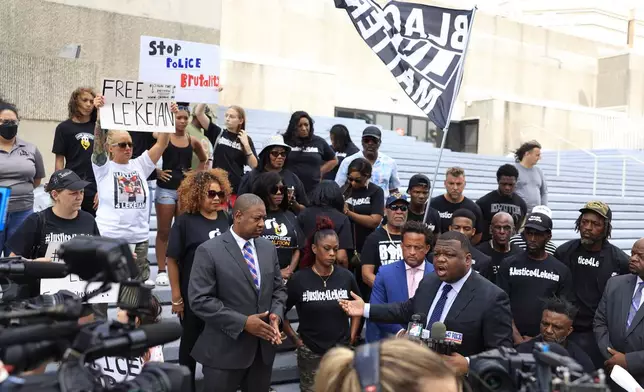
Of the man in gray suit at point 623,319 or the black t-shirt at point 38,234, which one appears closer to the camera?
the black t-shirt at point 38,234

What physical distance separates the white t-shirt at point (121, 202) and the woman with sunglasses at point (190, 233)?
488 mm

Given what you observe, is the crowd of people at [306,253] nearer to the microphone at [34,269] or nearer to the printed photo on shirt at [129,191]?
the printed photo on shirt at [129,191]

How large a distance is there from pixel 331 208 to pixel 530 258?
70.0 inches

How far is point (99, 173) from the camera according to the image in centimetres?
539

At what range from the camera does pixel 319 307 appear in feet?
17.6

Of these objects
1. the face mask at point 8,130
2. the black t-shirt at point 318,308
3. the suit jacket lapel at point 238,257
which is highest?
the face mask at point 8,130

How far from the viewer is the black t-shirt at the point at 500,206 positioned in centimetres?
714

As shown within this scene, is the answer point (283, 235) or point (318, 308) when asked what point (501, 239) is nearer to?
point (318, 308)

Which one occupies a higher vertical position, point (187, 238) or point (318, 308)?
point (187, 238)

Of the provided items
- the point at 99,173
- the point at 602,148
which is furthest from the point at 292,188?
the point at 602,148

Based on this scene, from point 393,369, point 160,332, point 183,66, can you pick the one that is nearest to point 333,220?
point 183,66

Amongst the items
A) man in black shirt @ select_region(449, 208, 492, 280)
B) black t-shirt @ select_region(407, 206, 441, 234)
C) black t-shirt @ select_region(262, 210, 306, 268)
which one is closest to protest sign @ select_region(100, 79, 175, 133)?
black t-shirt @ select_region(262, 210, 306, 268)

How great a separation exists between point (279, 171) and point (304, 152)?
0.95 metres

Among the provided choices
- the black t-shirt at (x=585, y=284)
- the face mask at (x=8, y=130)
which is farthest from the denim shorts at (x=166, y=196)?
the black t-shirt at (x=585, y=284)
